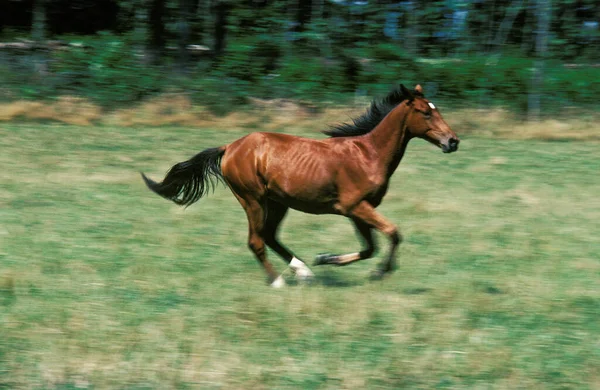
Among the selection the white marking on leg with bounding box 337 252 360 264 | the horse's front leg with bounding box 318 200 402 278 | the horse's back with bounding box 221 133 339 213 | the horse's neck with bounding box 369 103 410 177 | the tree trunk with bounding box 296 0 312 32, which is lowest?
the white marking on leg with bounding box 337 252 360 264

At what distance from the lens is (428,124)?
8328 mm

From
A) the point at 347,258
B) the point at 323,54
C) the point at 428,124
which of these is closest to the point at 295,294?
the point at 347,258

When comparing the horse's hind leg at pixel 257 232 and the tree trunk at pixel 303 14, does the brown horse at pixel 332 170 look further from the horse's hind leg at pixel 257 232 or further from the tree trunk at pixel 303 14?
the tree trunk at pixel 303 14

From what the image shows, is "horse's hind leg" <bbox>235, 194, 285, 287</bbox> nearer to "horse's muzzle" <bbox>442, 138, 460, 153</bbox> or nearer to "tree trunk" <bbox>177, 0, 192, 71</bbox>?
"horse's muzzle" <bbox>442, 138, 460, 153</bbox>

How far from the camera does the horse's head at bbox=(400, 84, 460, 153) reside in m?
8.30

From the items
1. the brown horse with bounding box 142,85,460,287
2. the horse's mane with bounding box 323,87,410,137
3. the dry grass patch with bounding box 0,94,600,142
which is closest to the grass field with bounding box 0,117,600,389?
the brown horse with bounding box 142,85,460,287

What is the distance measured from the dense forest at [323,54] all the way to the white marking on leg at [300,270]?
10237 millimetres

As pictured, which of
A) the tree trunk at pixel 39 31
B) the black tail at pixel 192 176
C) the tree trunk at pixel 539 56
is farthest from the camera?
the tree trunk at pixel 39 31

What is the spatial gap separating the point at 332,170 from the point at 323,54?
11578mm

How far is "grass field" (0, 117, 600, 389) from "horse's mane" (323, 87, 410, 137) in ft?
4.37

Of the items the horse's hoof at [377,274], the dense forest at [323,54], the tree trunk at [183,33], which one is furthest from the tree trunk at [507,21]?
the horse's hoof at [377,274]

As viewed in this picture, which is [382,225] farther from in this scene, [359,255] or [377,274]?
[377,274]

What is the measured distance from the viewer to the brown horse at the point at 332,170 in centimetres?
829

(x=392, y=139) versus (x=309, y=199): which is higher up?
(x=392, y=139)
